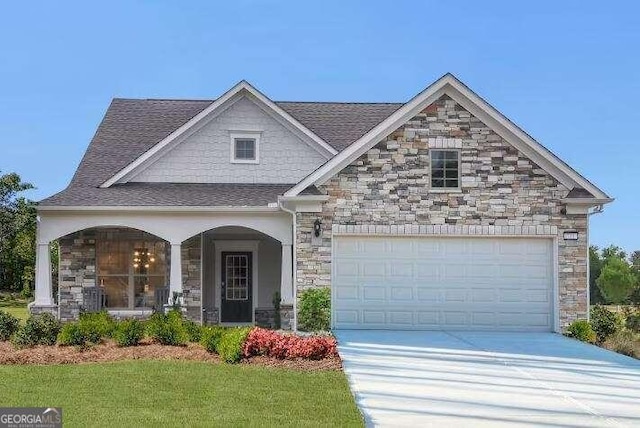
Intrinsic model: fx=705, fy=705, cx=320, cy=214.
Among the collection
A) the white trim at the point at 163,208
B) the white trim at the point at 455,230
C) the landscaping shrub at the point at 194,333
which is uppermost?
the white trim at the point at 163,208

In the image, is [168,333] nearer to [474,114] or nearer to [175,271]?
[175,271]

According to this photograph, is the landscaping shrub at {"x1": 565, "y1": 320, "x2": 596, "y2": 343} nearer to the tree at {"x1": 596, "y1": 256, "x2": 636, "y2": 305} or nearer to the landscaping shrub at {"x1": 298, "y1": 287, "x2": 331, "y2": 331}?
the landscaping shrub at {"x1": 298, "y1": 287, "x2": 331, "y2": 331}

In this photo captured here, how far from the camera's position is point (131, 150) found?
2103 cm

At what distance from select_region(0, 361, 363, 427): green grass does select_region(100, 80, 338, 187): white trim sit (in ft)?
29.3

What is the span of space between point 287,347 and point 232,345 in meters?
0.91

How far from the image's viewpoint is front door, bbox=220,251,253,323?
19469 mm

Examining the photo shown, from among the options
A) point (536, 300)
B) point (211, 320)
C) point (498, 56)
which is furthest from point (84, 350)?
point (498, 56)

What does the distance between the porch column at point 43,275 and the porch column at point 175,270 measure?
2.95 m

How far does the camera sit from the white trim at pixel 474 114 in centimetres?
1573

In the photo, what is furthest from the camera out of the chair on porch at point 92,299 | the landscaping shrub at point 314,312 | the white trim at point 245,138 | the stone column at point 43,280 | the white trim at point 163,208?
the white trim at point 245,138

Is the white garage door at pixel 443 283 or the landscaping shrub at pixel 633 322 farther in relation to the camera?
the landscaping shrub at pixel 633 322

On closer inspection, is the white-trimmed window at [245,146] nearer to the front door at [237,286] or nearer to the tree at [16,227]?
the front door at [237,286]

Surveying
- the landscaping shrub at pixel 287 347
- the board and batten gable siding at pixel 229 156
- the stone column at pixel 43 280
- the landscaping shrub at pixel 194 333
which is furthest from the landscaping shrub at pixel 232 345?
the board and batten gable siding at pixel 229 156

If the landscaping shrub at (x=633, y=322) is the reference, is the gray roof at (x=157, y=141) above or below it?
above
